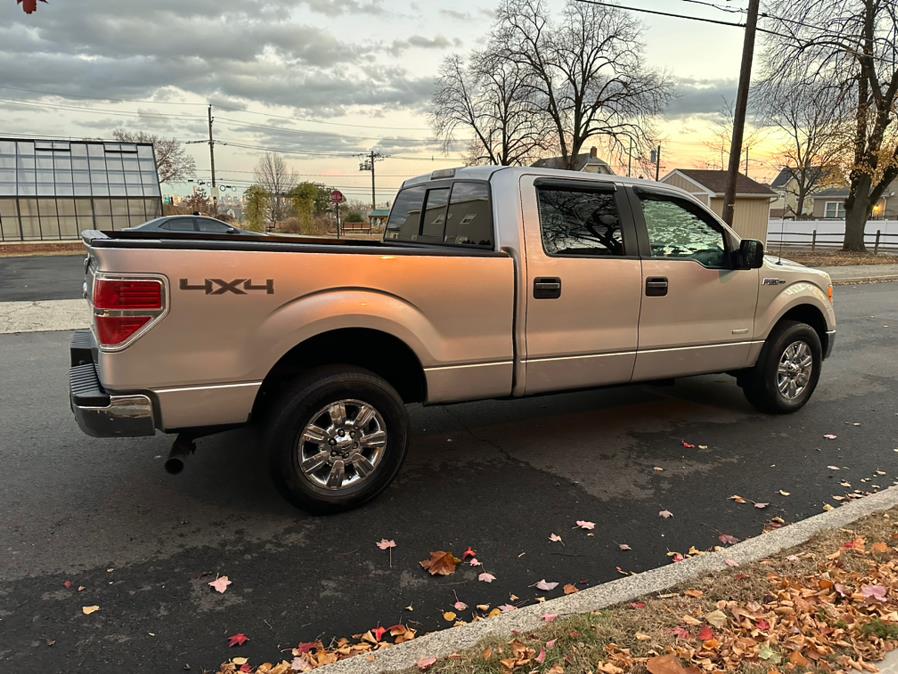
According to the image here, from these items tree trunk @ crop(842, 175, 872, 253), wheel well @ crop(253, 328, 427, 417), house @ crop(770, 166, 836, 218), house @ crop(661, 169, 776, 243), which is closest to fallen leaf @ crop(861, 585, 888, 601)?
wheel well @ crop(253, 328, 427, 417)

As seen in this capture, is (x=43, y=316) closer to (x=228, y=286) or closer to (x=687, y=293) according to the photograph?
(x=228, y=286)

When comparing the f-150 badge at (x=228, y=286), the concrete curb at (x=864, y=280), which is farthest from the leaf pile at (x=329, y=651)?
the concrete curb at (x=864, y=280)

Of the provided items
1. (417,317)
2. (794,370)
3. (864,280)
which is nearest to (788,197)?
(864,280)

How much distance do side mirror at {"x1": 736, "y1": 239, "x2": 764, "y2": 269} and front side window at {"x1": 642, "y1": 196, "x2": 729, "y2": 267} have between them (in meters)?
0.10

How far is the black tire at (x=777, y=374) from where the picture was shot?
18.1ft

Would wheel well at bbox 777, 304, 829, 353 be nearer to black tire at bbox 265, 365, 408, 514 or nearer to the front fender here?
the front fender

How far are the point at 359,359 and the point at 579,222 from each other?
5.98 ft

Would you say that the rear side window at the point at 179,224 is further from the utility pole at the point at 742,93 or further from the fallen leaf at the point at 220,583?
the fallen leaf at the point at 220,583

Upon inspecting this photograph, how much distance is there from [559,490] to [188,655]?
2.40 metres

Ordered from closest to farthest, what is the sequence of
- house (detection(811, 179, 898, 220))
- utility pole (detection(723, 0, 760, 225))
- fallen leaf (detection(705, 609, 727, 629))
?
fallen leaf (detection(705, 609, 727, 629))
utility pole (detection(723, 0, 760, 225))
house (detection(811, 179, 898, 220))

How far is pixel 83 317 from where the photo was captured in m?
10.1

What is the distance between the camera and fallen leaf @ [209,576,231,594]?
304 cm

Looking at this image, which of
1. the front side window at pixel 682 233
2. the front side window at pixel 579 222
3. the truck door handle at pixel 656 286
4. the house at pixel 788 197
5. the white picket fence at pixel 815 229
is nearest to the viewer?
the front side window at pixel 579 222

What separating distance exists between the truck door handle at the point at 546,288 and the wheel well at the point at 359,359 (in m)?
0.93
